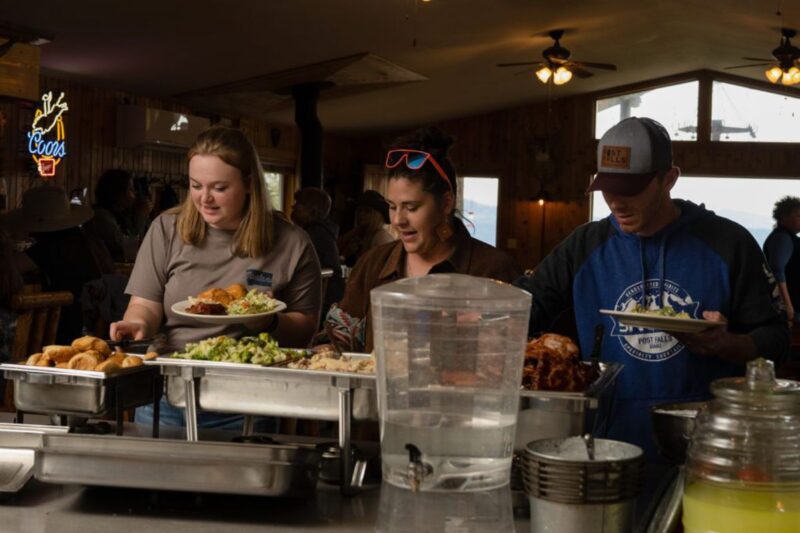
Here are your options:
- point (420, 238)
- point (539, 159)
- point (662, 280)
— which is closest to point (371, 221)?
point (420, 238)

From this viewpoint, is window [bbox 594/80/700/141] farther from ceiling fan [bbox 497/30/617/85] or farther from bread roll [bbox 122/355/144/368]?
bread roll [bbox 122/355/144/368]

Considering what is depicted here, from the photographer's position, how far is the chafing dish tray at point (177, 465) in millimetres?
1562

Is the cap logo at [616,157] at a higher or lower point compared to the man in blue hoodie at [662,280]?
higher

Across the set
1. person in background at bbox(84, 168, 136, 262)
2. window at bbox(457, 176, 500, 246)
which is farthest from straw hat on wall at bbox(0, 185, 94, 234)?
window at bbox(457, 176, 500, 246)

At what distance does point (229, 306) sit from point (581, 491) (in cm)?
111

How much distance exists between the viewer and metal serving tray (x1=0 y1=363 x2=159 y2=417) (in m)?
1.77

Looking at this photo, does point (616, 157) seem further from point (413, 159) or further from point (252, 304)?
point (252, 304)

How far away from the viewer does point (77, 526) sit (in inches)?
61.6

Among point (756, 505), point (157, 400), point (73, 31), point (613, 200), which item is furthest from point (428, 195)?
point (73, 31)

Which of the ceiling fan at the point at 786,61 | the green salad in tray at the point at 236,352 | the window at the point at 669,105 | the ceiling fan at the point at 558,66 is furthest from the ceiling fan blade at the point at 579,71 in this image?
the green salad in tray at the point at 236,352

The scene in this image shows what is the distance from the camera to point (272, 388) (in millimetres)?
1765

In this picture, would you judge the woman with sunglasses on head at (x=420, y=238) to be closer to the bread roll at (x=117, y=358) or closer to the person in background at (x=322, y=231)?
the bread roll at (x=117, y=358)

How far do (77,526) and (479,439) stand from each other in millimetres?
641

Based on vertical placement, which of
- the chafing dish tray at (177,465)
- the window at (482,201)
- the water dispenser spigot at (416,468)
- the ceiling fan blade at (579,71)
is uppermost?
the ceiling fan blade at (579,71)
